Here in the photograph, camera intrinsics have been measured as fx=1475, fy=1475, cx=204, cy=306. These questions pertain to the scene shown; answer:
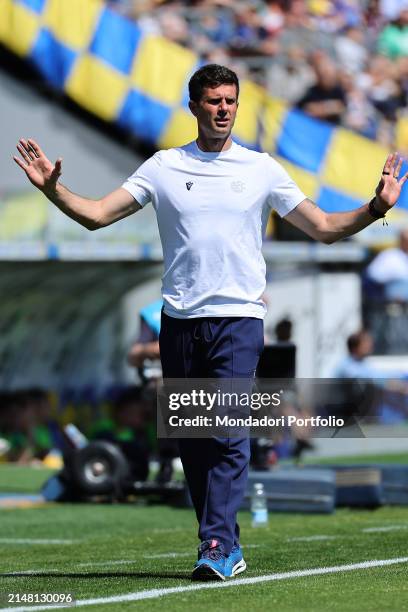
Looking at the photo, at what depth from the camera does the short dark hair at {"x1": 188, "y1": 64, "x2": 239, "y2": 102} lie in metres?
5.87

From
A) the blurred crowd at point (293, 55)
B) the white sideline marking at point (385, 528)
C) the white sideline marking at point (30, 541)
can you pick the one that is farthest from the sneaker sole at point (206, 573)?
the blurred crowd at point (293, 55)

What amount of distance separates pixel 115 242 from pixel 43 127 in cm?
243

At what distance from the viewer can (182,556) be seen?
6922 mm

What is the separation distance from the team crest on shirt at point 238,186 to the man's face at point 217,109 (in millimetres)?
196

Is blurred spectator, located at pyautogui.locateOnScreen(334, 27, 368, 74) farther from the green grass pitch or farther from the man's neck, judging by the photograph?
the man's neck

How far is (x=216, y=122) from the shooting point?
588 cm

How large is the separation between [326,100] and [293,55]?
74 centimetres

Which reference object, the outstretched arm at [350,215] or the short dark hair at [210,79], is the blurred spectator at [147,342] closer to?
the outstretched arm at [350,215]

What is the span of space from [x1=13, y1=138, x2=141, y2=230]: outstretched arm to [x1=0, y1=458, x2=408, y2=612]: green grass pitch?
1.44 meters

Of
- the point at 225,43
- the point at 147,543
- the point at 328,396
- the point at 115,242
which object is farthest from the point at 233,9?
the point at 147,543

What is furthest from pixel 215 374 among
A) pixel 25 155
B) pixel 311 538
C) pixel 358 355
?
pixel 358 355

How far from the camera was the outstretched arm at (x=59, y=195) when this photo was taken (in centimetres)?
584

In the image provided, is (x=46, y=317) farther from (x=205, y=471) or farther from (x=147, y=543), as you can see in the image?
(x=205, y=471)

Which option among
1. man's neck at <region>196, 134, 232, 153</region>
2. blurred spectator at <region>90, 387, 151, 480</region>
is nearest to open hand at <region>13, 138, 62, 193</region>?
man's neck at <region>196, 134, 232, 153</region>
